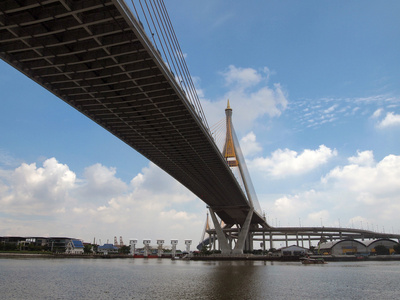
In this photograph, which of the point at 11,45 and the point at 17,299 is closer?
the point at 17,299

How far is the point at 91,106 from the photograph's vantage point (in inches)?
1196

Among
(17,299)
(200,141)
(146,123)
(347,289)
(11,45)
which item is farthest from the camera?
(200,141)

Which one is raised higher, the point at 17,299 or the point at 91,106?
the point at 91,106

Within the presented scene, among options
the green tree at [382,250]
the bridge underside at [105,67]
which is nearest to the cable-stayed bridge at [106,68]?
the bridge underside at [105,67]

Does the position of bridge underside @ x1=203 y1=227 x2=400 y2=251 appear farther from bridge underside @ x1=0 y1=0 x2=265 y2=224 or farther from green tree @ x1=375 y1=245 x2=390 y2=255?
bridge underside @ x1=0 y1=0 x2=265 y2=224

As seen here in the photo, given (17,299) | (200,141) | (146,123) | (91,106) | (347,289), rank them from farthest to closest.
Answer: (200,141) → (146,123) → (91,106) → (347,289) → (17,299)

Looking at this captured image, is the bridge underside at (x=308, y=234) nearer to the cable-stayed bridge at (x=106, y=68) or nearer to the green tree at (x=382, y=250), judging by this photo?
the green tree at (x=382, y=250)

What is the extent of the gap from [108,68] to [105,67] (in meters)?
1.48

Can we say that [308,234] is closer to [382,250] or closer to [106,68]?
[382,250]

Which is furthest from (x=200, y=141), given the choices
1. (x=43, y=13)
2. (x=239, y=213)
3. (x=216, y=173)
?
(x=239, y=213)

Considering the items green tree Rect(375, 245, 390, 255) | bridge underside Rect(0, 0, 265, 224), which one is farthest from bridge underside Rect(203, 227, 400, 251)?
bridge underside Rect(0, 0, 265, 224)

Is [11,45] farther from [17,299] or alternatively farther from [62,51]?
[17,299]

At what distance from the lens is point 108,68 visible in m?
23.1

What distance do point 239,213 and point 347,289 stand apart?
65687 mm
